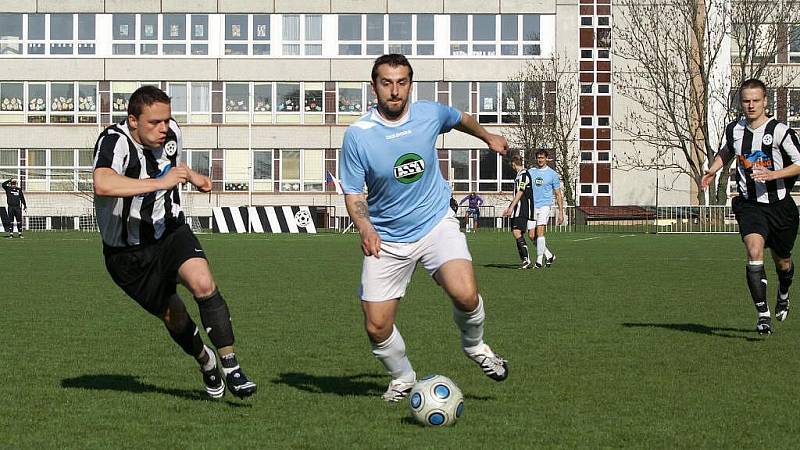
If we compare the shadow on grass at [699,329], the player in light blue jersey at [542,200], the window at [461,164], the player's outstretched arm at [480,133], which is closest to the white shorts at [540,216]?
the player in light blue jersey at [542,200]

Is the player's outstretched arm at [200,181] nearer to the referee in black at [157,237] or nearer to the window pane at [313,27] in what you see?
the referee in black at [157,237]

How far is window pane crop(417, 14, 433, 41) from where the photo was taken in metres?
63.3

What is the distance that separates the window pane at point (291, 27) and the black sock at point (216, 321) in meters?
56.6

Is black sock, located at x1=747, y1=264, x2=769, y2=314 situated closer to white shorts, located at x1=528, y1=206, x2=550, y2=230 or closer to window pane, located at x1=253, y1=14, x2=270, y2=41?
white shorts, located at x1=528, y1=206, x2=550, y2=230

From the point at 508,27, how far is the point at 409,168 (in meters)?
56.9

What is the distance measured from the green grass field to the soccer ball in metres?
0.10

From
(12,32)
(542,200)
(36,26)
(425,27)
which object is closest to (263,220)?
(425,27)

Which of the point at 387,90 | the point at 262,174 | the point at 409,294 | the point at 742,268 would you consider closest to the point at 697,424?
the point at 387,90

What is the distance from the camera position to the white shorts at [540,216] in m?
23.3

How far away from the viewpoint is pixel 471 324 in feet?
25.8

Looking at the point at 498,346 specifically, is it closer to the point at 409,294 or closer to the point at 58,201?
the point at 409,294

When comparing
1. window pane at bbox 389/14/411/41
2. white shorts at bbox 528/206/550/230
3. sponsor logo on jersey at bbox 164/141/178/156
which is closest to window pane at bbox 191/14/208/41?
window pane at bbox 389/14/411/41

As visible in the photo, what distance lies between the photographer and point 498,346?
10711 mm

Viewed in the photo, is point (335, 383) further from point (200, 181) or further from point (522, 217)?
point (522, 217)
